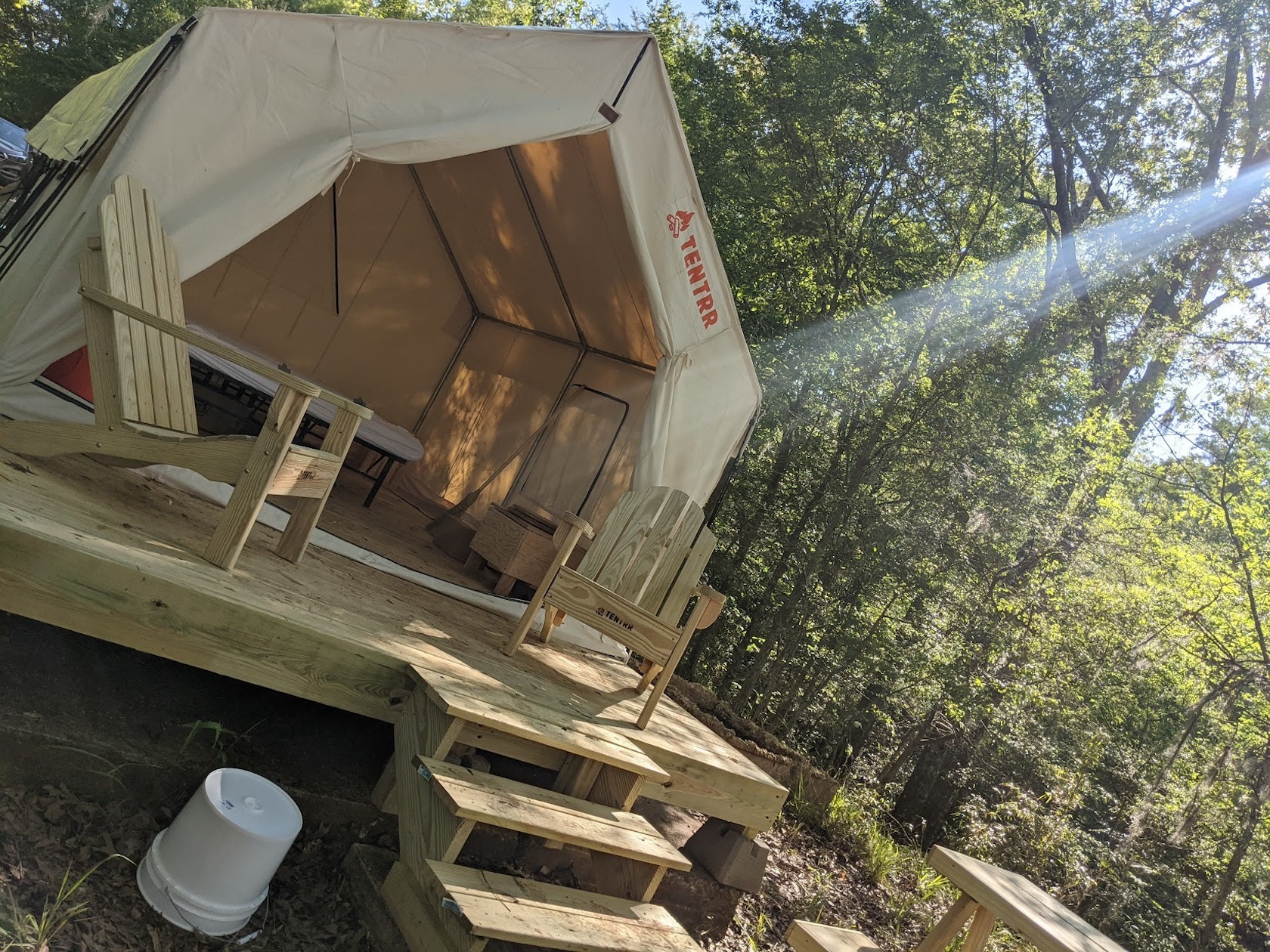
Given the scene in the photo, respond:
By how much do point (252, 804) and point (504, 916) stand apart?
0.69 meters

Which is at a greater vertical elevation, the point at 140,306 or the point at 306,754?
the point at 140,306

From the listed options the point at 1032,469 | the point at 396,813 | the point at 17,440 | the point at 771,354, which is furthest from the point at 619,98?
the point at 1032,469

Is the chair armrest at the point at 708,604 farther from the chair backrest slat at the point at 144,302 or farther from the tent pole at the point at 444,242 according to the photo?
the tent pole at the point at 444,242

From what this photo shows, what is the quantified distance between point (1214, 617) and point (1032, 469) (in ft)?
5.89

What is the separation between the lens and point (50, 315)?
3.56 meters

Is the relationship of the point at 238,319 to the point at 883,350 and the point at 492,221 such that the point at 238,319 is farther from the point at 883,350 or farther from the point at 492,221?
the point at 883,350

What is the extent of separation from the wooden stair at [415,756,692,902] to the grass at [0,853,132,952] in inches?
32.4

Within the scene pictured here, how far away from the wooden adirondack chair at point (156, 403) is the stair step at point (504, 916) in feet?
4.08

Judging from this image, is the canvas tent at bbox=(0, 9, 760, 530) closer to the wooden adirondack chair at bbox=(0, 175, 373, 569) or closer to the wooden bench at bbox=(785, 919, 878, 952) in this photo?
the wooden adirondack chair at bbox=(0, 175, 373, 569)

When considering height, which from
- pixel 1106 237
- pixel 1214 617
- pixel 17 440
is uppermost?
pixel 1106 237

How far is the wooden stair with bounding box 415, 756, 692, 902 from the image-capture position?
2510 mm

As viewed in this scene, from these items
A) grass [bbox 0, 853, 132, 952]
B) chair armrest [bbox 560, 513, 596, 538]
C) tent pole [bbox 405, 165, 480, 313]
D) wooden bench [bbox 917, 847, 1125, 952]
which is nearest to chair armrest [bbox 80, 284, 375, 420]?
chair armrest [bbox 560, 513, 596, 538]

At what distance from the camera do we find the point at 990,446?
749 cm

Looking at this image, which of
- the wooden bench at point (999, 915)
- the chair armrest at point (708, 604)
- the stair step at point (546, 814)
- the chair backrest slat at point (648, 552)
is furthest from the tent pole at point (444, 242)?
the wooden bench at point (999, 915)
